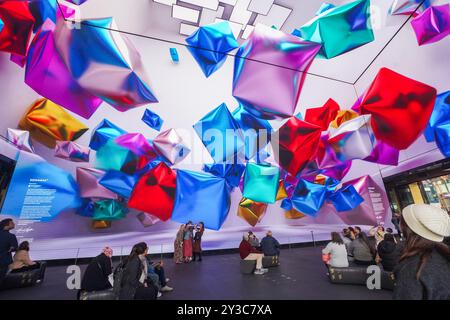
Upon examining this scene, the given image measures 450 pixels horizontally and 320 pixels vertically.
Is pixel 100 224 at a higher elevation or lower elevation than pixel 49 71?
lower

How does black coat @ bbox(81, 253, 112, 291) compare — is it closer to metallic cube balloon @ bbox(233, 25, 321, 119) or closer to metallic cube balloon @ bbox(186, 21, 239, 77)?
metallic cube balloon @ bbox(233, 25, 321, 119)

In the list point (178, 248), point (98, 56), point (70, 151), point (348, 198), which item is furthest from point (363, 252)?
point (70, 151)

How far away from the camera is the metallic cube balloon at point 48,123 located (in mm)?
3668

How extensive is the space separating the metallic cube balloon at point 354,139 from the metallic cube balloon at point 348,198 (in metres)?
2.30

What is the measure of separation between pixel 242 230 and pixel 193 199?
3.34 meters

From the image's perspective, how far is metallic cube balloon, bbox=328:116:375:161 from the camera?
247 cm

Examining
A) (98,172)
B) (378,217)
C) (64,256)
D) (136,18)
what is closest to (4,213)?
(98,172)

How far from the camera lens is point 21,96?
12.3 ft

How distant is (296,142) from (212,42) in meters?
1.46

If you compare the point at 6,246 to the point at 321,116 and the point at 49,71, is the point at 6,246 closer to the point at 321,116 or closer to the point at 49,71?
the point at 49,71

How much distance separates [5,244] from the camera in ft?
9.18

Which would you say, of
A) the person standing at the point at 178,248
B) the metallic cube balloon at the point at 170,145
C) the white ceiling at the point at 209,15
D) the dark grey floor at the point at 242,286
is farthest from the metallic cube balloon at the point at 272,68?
the person standing at the point at 178,248

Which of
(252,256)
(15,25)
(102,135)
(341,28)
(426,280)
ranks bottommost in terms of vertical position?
(252,256)

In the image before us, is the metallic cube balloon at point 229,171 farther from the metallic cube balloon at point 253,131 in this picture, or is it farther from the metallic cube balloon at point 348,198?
the metallic cube balloon at point 348,198
